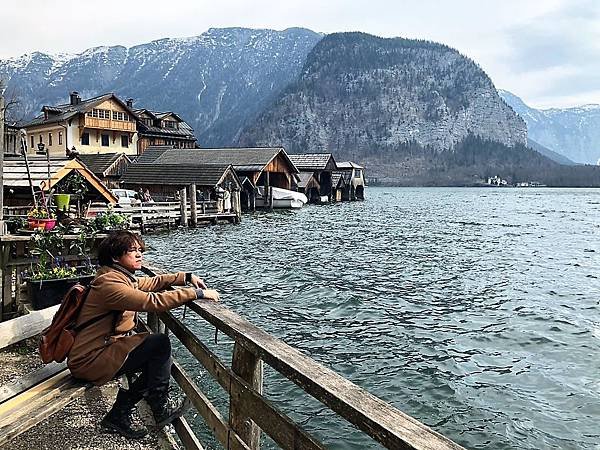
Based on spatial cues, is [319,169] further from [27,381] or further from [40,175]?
[27,381]

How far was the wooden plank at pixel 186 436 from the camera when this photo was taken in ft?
13.5

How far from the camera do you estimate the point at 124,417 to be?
443cm

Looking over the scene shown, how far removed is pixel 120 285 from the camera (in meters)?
3.97

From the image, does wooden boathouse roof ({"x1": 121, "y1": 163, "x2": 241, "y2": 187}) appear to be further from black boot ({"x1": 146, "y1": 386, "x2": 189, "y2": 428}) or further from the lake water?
black boot ({"x1": 146, "y1": 386, "x2": 189, "y2": 428})

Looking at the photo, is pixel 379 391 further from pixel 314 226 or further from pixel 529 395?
pixel 314 226

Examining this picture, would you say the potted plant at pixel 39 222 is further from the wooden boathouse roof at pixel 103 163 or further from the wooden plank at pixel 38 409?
the wooden boathouse roof at pixel 103 163

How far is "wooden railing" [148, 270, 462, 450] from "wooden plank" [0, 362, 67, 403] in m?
0.95

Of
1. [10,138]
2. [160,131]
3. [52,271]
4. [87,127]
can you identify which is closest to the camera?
[52,271]

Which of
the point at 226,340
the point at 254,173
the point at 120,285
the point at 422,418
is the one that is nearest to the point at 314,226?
the point at 254,173

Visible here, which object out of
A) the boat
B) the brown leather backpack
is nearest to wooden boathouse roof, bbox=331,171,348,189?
the boat

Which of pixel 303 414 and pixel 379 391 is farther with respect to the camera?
pixel 379 391

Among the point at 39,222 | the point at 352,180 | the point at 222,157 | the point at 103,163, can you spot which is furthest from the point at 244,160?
the point at 39,222

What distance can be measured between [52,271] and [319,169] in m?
59.0

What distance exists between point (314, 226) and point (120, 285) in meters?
33.1
